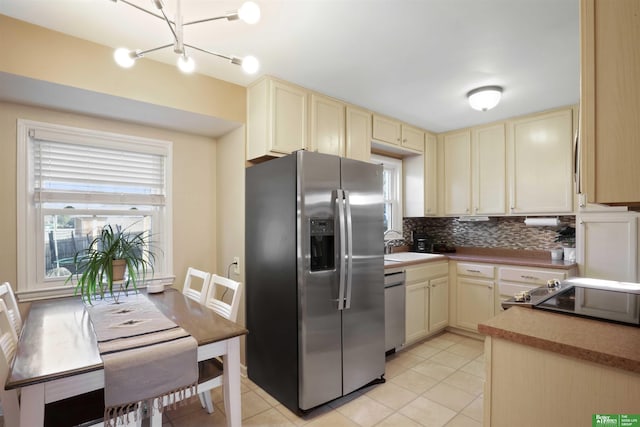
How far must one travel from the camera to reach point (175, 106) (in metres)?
2.28

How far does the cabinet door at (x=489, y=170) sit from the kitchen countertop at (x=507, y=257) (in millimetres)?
503

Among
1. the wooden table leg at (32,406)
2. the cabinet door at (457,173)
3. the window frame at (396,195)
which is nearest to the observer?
the wooden table leg at (32,406)

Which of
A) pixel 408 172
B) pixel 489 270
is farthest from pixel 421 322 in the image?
pixel 408 172

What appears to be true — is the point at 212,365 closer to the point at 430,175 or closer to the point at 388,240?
the point at 388,240

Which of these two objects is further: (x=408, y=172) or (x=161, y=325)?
→ (x=408, y=172)

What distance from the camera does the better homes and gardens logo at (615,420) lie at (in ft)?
2.97

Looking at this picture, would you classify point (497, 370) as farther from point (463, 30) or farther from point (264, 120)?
point (264, 120)

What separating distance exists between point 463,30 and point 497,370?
180 centimetres

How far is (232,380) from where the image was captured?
1.67 metres

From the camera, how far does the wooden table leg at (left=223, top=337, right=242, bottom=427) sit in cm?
167

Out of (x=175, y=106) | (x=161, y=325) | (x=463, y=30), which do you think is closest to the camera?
(x=161, y=325)

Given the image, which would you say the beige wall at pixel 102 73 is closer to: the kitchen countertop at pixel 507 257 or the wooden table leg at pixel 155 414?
the wooden table leg at pixel 155 414

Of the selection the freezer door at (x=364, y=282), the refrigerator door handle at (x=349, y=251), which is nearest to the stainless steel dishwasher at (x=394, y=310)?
the freezer door at (x=364, y=282)

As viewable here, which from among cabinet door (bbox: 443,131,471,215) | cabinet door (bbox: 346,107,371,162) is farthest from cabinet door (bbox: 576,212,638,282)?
cabinet door (bbox: 346,107,371,162)
